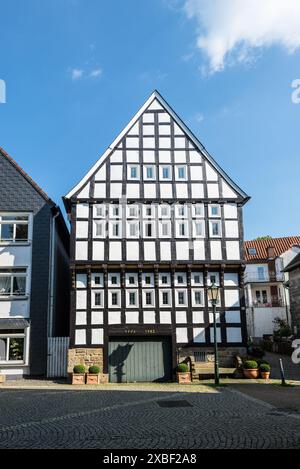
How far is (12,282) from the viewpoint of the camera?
24.4m

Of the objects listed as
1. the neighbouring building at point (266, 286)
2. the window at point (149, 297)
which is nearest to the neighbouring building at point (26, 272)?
the window at point (149, 297)

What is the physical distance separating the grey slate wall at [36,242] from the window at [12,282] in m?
0.69

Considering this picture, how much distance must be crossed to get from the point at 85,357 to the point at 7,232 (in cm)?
866

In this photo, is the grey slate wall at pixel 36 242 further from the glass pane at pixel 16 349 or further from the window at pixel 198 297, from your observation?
the window at pixel 198 297

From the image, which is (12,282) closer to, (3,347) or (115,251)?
(3,347)

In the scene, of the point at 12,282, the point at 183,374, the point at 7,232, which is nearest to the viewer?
the point at 183,374

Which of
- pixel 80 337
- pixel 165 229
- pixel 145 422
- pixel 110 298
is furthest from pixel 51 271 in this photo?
pixel 145 422

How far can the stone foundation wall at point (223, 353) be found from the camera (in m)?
22.7

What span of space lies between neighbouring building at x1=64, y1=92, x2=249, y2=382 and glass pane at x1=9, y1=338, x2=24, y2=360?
10.8 ft

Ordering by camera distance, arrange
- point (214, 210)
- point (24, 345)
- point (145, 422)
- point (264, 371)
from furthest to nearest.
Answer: point (214, 210) → point (24, 345) → point (264, 371) → point (145, 422)

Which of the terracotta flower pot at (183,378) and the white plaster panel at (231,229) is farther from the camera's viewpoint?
the white plaster panel at (231,229)

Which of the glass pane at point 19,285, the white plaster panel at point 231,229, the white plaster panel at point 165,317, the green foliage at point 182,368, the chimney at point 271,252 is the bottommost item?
the green foliage at point 182,368

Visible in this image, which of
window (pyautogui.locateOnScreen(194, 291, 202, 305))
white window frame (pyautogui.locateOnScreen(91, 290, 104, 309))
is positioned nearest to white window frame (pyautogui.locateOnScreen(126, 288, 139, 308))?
white window frame (pyautogui.locateOnScreen(91, 290, 104, 309))

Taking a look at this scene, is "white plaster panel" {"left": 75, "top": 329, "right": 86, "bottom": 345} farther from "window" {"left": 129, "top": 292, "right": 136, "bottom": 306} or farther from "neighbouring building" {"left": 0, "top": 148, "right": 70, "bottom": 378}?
"window" {"left": 129, "top": 292, "right": 136, "bottom": 306}
